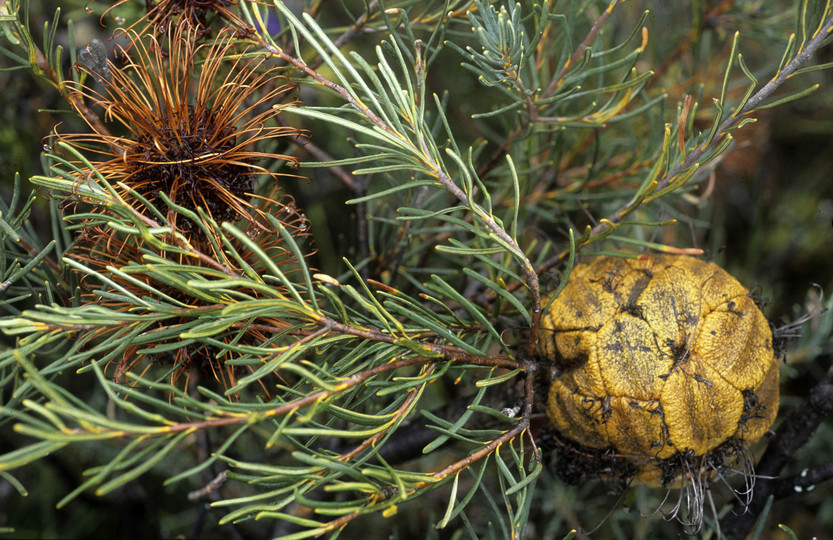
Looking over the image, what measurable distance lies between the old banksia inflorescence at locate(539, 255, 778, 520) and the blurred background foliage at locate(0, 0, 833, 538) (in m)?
0.07

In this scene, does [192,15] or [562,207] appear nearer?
[192,15]

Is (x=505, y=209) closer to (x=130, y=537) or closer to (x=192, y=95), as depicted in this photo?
(x=192, y=95)

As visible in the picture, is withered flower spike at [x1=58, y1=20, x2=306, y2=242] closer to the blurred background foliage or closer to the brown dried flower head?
the brown dried flower head

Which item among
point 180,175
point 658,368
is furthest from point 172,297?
point 658,368

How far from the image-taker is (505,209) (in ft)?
2.80

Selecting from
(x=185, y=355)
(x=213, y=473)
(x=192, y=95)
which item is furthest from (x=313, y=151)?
(x=213, y=473)

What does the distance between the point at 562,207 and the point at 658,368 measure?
32 cm

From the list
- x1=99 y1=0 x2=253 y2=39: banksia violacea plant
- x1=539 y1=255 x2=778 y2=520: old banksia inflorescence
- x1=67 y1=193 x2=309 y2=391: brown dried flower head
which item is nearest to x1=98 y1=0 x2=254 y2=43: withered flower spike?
x1=99 y1=0 x2=253 y2=39: banksia violacea plant

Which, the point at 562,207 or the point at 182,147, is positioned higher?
the point at 182,147

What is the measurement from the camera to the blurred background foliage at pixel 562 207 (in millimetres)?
752

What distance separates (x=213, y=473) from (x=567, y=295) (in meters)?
0.46

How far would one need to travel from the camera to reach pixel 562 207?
2.60 ft

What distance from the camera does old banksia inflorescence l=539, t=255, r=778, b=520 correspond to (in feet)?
1.70

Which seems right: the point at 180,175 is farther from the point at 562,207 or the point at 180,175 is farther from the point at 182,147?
the point at 562,207
